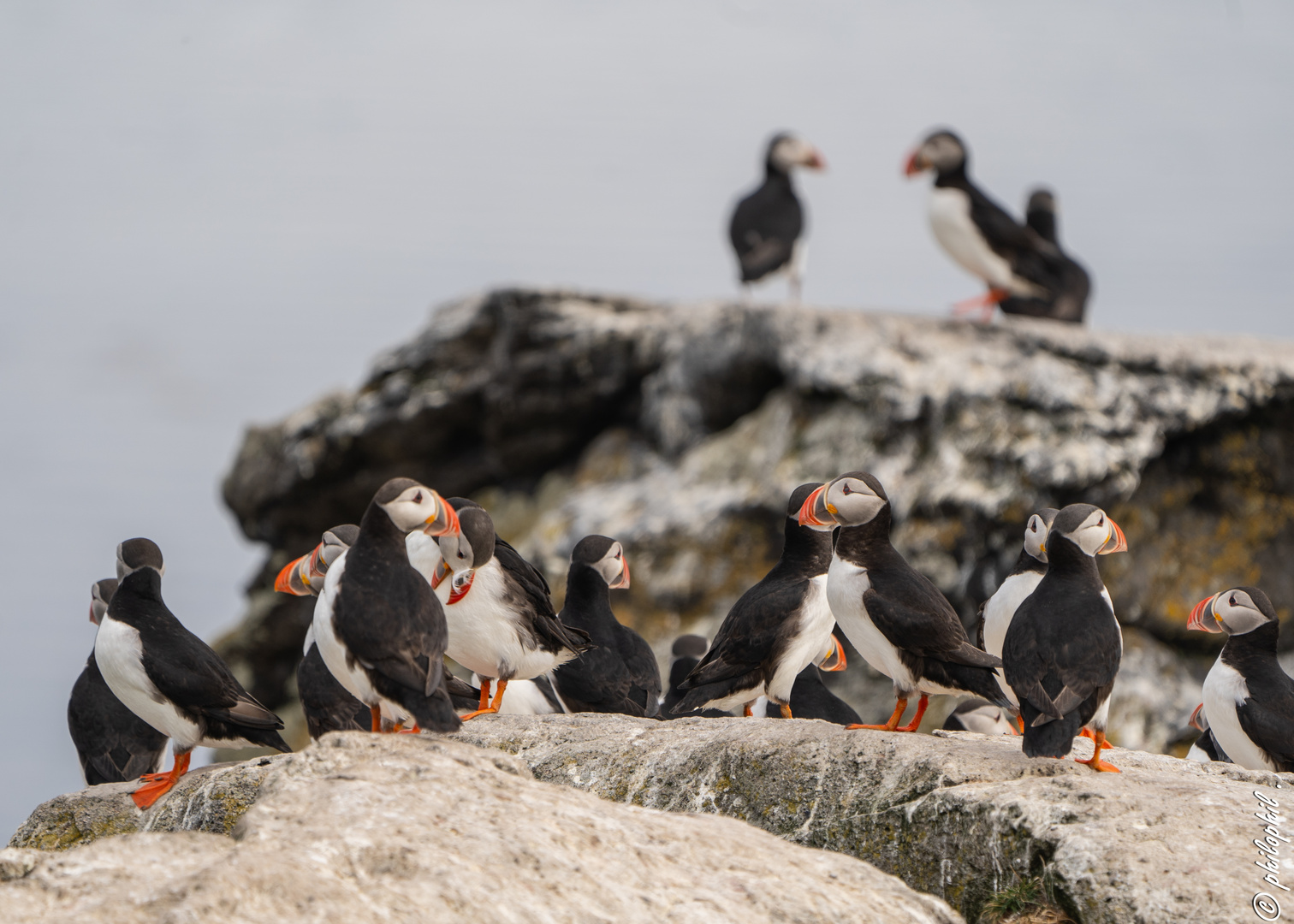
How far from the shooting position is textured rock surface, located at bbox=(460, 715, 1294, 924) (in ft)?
14.3

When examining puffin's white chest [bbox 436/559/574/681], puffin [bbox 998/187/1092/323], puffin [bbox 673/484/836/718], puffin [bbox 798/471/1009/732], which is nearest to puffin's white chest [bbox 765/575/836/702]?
puffin [bbox 673/484/836/718]

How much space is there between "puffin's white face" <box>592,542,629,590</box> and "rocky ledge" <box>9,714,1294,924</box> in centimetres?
154

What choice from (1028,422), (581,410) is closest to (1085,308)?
(1028,422)

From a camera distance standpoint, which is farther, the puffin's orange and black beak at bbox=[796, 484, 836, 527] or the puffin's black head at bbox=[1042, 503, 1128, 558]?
the puffin's orange and black beak at bbox=[796, 484, 836, 527]

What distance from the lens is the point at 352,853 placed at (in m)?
3.61

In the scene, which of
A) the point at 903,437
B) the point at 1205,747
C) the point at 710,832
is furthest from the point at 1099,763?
the point at 903,437

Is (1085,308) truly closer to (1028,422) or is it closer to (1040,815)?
(1028,422)

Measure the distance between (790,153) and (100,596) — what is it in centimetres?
994

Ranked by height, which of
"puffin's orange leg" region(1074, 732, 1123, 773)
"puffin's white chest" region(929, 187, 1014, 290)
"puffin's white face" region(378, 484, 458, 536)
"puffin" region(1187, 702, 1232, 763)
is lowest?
"puffin" region(1187, 702, 1232, 763)

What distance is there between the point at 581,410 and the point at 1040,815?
12448 mm

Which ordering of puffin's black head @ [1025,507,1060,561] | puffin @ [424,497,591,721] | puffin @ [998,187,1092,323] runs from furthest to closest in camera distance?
1. puffin @ [998,187,1092,323]
2. puffin's black head @ [1025,507,1060,561]
3. puffin @ [424,497,591,721]

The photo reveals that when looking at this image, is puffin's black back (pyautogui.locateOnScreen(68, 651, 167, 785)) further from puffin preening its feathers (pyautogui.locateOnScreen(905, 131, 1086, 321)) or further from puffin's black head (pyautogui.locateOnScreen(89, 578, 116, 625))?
puffin preening its feathers (pyautogui.locateOnScreen(905, 131, 1086, 321))
